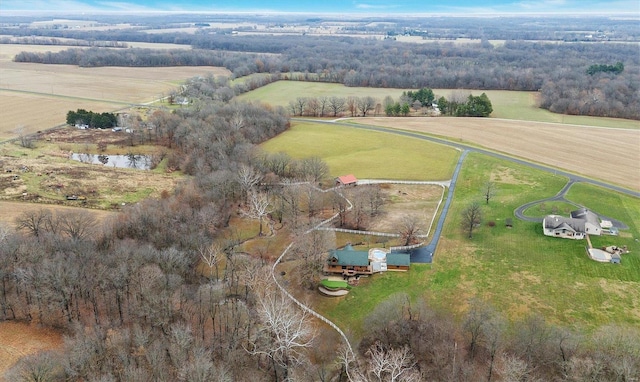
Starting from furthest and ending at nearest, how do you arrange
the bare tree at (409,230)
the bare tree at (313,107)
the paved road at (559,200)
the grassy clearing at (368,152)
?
the bare tree at (313,107), the grassy clearing at (368,152), the paved road at (559,200), the bare tree at (409,230)

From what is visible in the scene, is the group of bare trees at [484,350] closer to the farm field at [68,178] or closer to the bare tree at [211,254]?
the bare tree at [211,254]

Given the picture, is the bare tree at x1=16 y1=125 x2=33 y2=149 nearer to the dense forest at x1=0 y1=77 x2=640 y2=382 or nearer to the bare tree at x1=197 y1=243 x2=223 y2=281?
the dense forest at x1=0 y1=77 x2=640 y2=382

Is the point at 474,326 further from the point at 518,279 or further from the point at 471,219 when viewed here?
the point at 471,219

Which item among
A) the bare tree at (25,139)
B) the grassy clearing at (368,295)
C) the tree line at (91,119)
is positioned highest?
the tree line at (91,119)

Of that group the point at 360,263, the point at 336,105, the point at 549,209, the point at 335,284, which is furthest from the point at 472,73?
the point at 335,284

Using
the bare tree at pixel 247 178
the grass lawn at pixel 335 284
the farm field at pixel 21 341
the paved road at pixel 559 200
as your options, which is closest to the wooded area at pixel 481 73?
the paved road at pixel 559 200

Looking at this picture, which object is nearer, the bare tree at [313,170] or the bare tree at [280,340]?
the bare tree at [280,340]
